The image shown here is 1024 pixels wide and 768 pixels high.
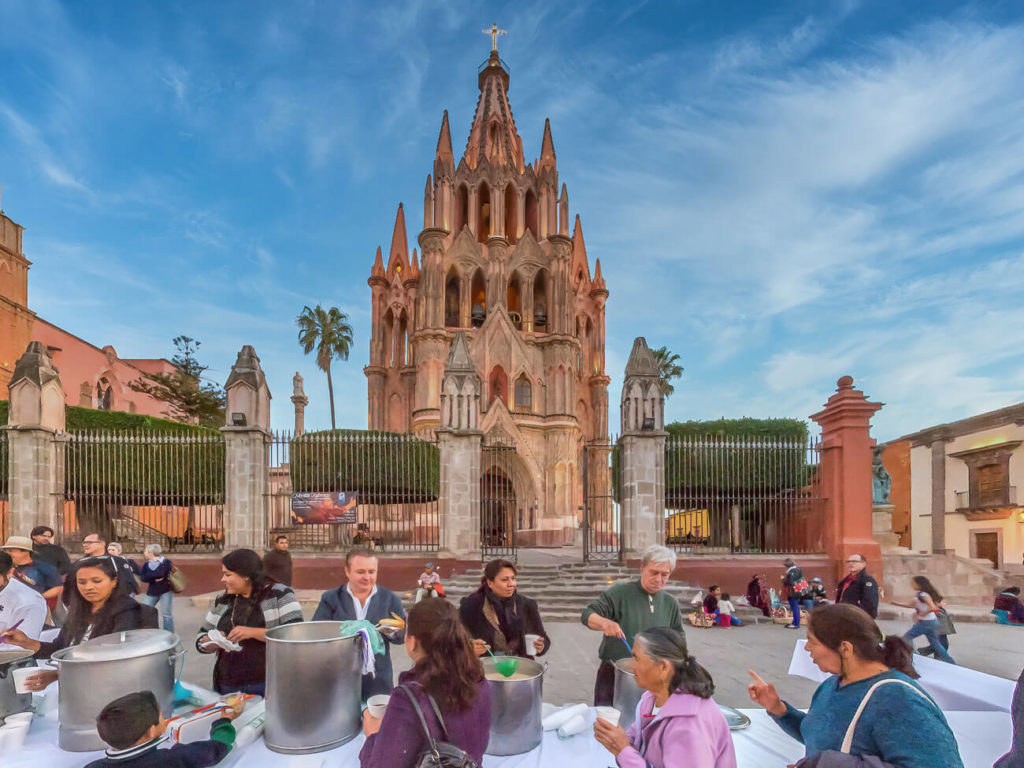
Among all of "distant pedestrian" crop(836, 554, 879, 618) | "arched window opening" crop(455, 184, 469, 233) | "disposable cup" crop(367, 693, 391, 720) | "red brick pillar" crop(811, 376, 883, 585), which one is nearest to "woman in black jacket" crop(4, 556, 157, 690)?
"disposable cup" crop(367, 693, 391, 720)

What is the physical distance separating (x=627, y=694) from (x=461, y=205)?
3001cm

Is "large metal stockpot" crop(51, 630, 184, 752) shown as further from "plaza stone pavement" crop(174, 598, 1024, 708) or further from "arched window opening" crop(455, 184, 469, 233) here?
"arched window opening" crop(455, 184, 469, 233)

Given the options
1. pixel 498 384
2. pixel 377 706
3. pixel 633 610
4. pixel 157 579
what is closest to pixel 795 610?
pixel 633 610

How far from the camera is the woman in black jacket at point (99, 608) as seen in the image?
143 inches

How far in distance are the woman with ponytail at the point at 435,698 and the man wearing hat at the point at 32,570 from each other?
5.03 m

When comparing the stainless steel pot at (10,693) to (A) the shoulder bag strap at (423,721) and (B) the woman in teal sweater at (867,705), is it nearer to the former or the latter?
(A) the shoulder bag strap at (423,721)

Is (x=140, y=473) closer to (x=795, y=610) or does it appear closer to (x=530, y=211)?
(x=795, y=610)

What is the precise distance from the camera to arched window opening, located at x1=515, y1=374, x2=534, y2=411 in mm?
28812

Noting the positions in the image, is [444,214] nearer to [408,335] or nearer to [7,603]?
[408,335]

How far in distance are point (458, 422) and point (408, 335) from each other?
17727mm

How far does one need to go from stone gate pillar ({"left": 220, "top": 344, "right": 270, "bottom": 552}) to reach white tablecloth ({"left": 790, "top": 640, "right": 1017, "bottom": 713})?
12.2 m

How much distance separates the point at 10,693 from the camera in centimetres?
324

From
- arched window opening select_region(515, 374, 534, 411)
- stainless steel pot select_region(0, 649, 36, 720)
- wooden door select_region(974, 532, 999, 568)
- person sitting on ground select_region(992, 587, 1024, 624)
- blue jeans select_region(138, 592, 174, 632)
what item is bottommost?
wooden door select_region(974, 532, 999, 568)

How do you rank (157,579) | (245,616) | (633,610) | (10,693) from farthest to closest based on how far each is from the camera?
1. (157,579)
2. (633,610)
3. (245,616)
4. (10,693)
